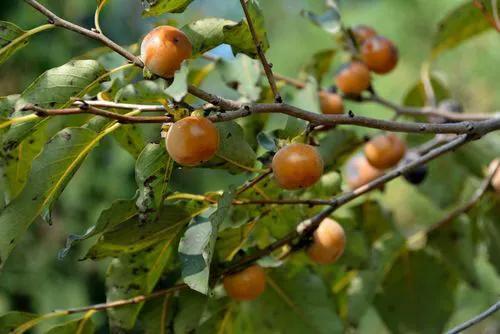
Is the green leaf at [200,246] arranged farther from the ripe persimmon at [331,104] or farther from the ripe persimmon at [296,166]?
the ripe persimmon at [331,104]

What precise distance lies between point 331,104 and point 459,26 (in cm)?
39

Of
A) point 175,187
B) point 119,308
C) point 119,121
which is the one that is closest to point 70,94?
point 119,121

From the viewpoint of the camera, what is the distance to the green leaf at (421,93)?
174 cm

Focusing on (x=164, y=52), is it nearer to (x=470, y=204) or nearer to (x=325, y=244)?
(x=325, y=244)

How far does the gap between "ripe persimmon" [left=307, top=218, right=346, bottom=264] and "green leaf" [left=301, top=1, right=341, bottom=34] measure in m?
0.43

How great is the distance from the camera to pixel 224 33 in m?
0.90

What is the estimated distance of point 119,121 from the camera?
0.83 metres

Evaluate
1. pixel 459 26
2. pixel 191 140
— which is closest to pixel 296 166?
pixel 191 140

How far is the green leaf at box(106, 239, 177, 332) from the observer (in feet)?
3.35

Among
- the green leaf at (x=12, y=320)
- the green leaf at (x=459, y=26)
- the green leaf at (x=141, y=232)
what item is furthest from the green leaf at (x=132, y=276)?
the green leaf at (x=459, y=26)

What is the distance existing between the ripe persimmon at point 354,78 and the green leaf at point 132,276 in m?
0.56

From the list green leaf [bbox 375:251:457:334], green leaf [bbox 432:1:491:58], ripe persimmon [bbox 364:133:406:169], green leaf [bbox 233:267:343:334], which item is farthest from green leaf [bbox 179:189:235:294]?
green leaf [bbox 432:1:491:58]

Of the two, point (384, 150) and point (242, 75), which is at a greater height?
point (242, 75)

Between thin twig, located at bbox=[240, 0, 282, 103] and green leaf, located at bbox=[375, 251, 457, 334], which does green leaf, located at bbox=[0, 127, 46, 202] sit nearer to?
thin twig, located at bbox=[240, 0, 282, 103]
